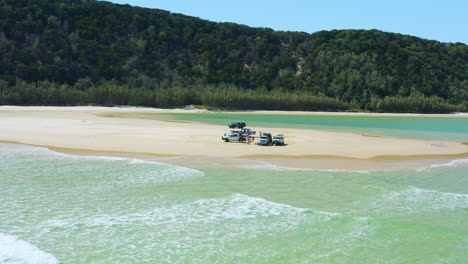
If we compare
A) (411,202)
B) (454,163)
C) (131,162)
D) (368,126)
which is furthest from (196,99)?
(411,202)

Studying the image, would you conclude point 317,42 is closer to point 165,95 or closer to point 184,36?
point 184,36

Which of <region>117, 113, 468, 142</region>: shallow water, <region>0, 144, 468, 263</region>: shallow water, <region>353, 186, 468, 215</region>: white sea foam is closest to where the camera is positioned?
<region>0, 144, 468, 263</region>: shallow water

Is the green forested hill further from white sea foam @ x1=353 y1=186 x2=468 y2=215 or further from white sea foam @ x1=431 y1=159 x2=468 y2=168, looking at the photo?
white sea foam @ x1=353 y1=186 x2=468 y2=215

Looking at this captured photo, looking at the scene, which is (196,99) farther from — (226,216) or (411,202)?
(226,216)

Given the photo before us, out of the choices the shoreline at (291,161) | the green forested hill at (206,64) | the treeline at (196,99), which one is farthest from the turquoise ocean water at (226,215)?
the green forested hill at (206,64)

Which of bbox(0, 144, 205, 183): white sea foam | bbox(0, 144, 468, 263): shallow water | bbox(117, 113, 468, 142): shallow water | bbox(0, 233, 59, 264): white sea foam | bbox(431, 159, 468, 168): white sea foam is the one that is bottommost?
bbox(0, 233, 59, 264): white sea foam

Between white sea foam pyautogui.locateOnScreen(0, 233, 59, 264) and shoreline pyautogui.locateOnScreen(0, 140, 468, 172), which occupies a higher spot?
shoreline pyautogui.locateOnScreen(0, 140, 468, 172)

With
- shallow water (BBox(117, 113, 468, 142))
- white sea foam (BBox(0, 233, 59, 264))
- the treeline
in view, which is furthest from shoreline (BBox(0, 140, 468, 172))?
the treeline
